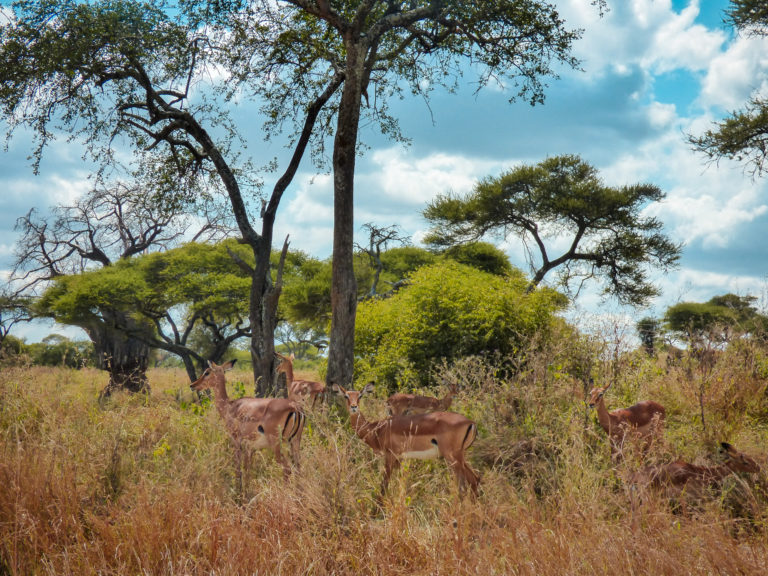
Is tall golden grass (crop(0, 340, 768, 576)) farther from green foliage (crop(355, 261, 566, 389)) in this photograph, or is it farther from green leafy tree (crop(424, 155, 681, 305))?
green leafy tree (crop(424, 155, 681, 305))

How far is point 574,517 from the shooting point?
14.7 feet

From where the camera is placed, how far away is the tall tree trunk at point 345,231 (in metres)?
8.85

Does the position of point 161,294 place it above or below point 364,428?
above

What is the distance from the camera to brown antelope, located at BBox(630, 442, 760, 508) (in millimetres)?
5188

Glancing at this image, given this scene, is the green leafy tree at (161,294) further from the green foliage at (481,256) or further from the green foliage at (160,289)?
the green foliage at (481,256)

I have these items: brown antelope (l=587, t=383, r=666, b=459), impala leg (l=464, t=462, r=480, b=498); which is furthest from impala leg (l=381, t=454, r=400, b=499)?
brown antelope (l=587, t=383, r=666, b=459)

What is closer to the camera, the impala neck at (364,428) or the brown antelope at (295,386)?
the impala neck at (364,428)

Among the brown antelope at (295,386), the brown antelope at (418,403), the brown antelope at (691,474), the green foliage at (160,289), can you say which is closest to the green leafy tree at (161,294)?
the green foliage at (160,289)

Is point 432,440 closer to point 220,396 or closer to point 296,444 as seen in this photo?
point 296,444

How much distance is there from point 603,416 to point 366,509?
3075 mm

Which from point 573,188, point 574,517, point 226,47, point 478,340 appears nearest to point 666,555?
point 574,517

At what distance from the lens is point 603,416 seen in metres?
6.82

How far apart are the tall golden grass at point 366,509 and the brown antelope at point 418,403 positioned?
318 millimetres

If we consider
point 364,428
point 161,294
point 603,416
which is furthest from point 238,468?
point 161,294
